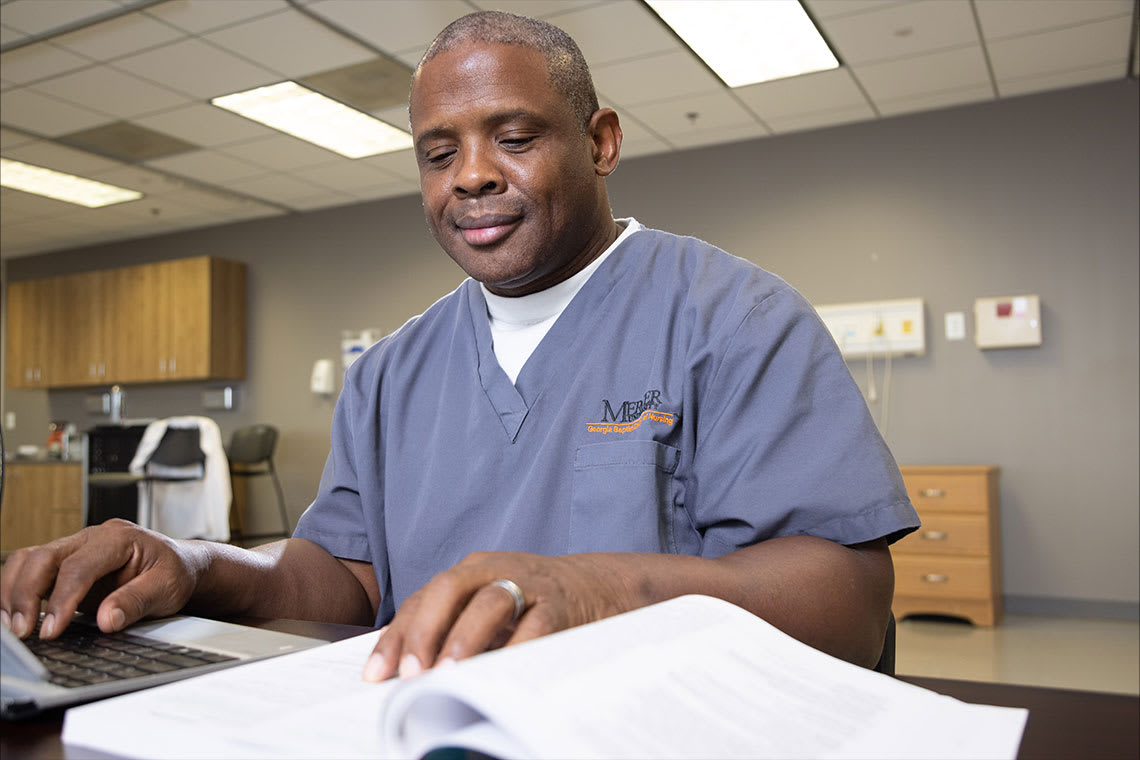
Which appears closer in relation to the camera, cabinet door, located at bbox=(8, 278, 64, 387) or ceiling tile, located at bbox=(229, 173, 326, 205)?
ceiling tile, located at bbox=(229, 173, 326, 205)

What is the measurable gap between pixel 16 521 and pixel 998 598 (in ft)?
21.1

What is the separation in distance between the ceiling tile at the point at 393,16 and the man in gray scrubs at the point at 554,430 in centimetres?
270

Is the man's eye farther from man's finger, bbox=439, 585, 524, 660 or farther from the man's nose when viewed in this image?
man's finger, bbox=439, 585, 524, 660

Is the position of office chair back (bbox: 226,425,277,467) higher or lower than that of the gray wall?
lower

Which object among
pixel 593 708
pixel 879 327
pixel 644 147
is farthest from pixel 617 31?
pixel 593 708

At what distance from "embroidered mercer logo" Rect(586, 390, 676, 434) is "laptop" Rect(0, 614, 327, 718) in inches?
14.8

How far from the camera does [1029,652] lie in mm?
3701

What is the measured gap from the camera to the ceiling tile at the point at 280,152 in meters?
5.13

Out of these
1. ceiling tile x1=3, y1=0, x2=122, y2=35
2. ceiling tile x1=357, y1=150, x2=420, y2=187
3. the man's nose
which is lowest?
the man's nose

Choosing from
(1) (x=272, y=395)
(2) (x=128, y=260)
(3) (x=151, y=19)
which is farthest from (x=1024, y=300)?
(2) (x=128, y=260)

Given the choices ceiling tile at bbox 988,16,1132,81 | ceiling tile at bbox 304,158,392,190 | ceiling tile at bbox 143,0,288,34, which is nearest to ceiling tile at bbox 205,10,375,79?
ceiling tile at bbox 143,0,288,34

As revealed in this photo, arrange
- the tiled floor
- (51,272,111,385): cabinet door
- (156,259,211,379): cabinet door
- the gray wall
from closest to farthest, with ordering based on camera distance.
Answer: the tiled floor → the gray wall → (156,259,211,379): cabinet door → (51,272,111,385): cabinet door

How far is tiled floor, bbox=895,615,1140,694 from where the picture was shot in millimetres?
3295

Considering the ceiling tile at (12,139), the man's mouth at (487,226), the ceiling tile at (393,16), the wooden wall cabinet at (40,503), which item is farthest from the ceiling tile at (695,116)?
the wooden wall cabinet at (40,503)
